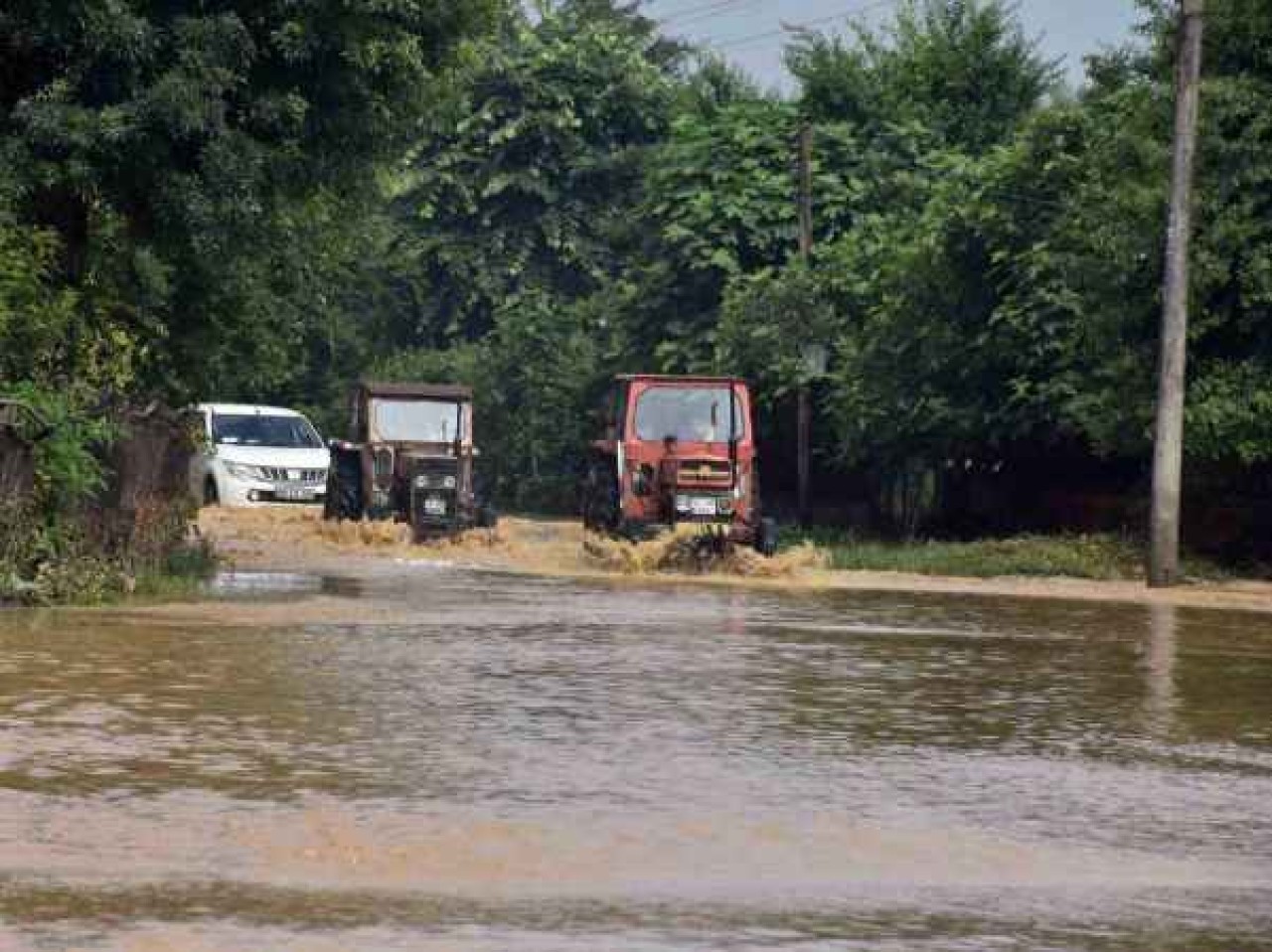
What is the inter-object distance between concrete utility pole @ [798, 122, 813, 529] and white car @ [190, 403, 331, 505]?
8.05m

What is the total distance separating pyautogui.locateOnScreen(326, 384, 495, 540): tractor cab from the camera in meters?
37.6

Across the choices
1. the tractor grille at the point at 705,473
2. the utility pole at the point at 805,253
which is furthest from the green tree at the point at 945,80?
the tractor grille at the point at 705,473

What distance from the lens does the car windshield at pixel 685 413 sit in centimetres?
3434

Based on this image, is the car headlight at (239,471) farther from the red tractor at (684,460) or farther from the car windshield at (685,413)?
the car windshield at (685,413)

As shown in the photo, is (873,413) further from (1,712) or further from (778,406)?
(1,712)

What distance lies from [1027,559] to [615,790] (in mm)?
23061

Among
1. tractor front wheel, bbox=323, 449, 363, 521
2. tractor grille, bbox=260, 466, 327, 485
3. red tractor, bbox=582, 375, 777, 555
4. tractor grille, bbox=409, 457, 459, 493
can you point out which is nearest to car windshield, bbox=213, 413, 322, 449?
tractor grille, bbox=260, 466, 327, 485

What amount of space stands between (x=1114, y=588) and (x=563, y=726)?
60.1 feet

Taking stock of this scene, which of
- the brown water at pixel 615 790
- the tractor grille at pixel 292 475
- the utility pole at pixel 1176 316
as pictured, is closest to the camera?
the brown water at pixel 615 790

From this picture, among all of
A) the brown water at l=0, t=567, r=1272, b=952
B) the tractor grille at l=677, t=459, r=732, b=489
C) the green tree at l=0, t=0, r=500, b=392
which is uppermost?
the green tree at l=0, t=0, r=500, b=392

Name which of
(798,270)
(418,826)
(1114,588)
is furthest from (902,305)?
(418,826)

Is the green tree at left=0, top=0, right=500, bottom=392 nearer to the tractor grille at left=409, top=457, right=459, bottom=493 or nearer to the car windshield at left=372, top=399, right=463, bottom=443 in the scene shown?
the tractor grille at left=409, top=457, right=459, bottom=493

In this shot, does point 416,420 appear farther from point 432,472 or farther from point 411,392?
point 432,472

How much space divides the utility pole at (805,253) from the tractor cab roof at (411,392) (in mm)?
8201
